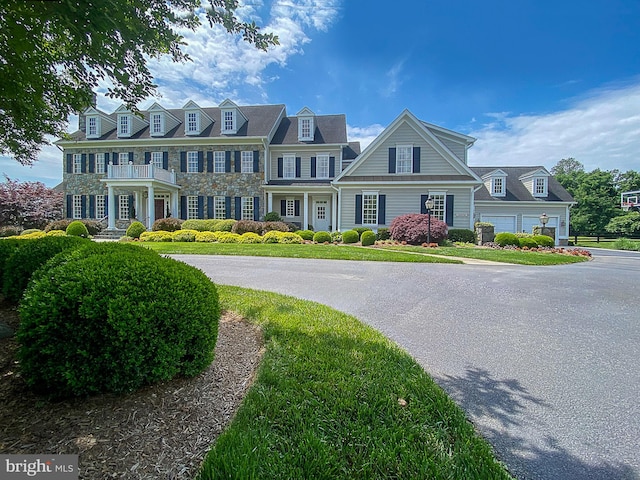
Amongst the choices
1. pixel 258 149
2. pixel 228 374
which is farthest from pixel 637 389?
pixel 258 149

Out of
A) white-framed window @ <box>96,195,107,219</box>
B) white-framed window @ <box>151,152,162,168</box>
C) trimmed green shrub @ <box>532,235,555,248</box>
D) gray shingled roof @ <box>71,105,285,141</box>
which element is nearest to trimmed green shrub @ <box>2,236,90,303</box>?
trimmed green shrub @ <box>532,235,555,248</box>

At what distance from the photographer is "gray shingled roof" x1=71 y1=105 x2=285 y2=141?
23.0 m

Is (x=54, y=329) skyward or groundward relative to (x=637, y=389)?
skyward

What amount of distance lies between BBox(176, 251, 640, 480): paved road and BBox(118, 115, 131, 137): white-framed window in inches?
866

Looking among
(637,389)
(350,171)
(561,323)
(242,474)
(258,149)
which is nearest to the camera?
(242,474)

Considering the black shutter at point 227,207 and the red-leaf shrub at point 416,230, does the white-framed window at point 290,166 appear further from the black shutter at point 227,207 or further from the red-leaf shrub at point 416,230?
the red-leaf shrub at point 416,230

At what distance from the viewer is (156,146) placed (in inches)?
906

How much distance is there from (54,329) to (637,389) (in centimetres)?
484

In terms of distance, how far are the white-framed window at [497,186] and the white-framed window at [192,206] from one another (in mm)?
22461

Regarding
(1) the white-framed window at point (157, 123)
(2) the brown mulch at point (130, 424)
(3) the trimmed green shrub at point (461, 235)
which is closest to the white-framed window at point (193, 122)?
(1) the white-framed window at point (157, 123)

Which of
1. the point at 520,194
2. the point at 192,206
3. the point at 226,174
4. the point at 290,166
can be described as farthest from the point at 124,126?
the point at 520,194

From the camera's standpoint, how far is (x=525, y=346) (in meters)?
3.68

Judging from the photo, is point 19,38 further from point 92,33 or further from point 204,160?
point 204,160

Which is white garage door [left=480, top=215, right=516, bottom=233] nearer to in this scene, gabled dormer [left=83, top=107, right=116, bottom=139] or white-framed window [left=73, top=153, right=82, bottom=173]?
gabled dormer [left=83, top=107, right=116, bottom=139]
